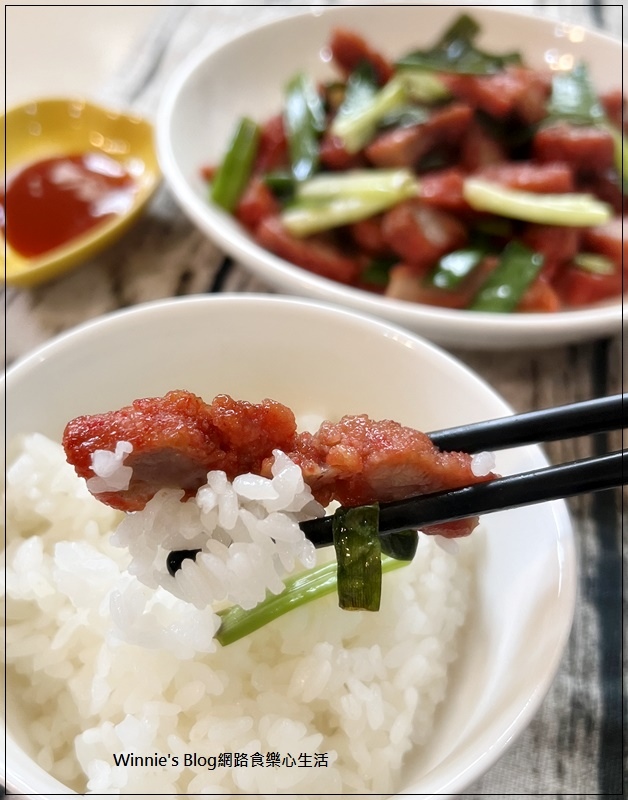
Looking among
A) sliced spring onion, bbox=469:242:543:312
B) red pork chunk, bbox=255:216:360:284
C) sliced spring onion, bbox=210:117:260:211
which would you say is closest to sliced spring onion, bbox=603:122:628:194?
sliced spring onion, bbox=469:242:543:312

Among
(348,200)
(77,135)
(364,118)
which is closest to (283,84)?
(364,118)

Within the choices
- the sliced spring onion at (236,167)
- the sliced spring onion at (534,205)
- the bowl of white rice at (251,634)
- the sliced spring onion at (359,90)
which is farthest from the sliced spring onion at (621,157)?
the bowl of white rice at (251,634)

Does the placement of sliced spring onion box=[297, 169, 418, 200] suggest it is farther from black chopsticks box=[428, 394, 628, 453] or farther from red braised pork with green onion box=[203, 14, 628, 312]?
black chopsticks box=[428, 394, 628, 453]

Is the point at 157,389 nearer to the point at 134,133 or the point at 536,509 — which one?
the point at 536,509

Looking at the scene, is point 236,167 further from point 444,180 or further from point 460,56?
point 460,56

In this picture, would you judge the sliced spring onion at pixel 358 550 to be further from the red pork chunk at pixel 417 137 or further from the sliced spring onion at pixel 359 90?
the sliced spring onion at pixel 359 90

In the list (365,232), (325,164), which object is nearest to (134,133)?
(325,164)
